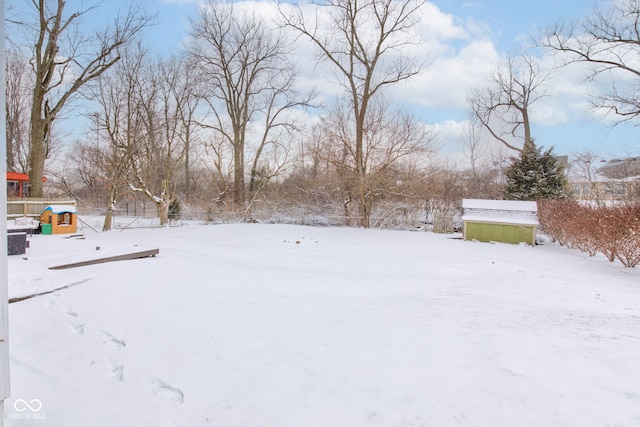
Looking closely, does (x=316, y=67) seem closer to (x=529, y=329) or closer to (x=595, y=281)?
(x=595, y=281)

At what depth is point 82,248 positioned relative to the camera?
→ 718 cm

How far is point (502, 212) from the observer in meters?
12.2

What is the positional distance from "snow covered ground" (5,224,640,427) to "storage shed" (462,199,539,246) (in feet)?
18.6

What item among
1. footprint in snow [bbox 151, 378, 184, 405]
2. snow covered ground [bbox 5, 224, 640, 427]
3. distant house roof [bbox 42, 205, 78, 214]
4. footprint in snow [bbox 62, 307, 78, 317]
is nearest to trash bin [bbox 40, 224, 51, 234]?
distant house roof [bbox 42, 205, 78, 214]

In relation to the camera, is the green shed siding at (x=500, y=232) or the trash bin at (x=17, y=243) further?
the green shed siding at (x=500, y=232)

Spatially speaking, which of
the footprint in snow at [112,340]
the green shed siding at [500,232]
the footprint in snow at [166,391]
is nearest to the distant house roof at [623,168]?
the green shed siding at [500,232]

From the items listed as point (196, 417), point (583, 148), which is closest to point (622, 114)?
point (583, 148)

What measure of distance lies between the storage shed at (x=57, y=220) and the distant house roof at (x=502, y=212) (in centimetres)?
1270

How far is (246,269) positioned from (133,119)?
12283 millimetres

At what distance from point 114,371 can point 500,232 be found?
1208cm

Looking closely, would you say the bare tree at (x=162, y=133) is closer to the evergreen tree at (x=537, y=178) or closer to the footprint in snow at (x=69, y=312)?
the footprint in snow at (x=69, y=312)

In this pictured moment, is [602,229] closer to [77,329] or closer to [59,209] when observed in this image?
[77,329]

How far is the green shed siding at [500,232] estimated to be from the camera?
11461mm

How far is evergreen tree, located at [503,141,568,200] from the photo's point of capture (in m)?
16.6
